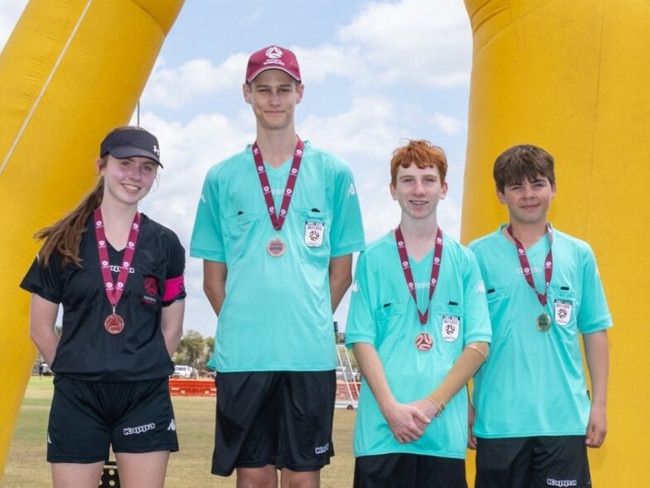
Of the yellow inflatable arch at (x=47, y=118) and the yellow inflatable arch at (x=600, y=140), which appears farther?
the yellow inflatable arch at (x=47, y=118)

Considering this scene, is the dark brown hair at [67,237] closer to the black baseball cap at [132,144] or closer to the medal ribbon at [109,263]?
the medal ribbon at [109,263]

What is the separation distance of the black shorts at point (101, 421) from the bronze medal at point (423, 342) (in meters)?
0.93

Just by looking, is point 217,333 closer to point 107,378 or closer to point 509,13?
point 107,378

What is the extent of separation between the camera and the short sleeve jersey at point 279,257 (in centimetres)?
315

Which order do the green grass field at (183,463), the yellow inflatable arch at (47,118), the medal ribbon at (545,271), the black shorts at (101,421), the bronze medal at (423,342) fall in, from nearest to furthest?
the black shorts at (101,421) < the bronze medal at (423,342) < the medal ribbon at (545,271) < the yellow inflatable arch at (47,118) < the green grass field at (183,463)

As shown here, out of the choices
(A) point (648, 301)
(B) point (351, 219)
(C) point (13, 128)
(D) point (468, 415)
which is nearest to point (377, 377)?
(D) point (468, 415)

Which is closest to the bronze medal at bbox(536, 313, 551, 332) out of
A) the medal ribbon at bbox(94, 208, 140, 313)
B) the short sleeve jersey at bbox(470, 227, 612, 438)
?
the short sleeve jersey at bbox(470, 227, 612, 438)

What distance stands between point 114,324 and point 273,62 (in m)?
1.13

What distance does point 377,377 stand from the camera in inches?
119

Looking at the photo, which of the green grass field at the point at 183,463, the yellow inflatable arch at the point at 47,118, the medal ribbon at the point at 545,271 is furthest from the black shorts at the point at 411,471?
the green grass field at the point at 183,463

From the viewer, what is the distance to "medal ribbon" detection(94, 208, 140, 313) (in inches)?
119

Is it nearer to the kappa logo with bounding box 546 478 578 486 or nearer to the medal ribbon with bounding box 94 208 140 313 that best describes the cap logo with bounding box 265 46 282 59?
the medal ribbon with bounding box 94 208 140 313

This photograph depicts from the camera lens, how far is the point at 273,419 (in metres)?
3.24

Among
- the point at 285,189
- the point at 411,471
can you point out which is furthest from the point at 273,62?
the point at 411,471
